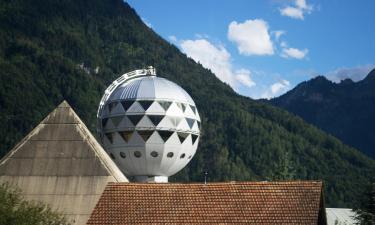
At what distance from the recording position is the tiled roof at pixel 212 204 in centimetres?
2684

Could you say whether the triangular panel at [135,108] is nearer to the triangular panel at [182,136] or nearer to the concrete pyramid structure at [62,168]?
the triangular panel at [182,136]

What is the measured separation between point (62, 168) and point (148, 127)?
50.5ft

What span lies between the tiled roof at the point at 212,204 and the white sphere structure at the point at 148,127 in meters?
15.9

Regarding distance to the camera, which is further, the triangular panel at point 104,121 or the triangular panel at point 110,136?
the triangular panel at point 104,121

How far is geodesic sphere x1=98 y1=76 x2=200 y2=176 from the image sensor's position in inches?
1745

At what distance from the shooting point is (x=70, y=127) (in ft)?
97.6

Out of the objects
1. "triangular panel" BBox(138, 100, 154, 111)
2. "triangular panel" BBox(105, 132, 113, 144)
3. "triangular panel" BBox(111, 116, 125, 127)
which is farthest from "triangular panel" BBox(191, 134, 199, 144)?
"triangular panel" BBox(105, 132, 113, 144)

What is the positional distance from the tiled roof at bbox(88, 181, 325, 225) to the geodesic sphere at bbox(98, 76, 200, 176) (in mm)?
15919

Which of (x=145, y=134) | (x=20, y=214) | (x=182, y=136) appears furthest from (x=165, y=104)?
(x=20, y=214)

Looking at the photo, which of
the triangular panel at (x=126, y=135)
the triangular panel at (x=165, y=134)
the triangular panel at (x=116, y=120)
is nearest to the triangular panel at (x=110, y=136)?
Answer: the triangular panel at (x=116, y=120)

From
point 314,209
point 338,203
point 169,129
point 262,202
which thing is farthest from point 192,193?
point 338,203

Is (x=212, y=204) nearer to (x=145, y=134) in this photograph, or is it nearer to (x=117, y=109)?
(x=145, y=134)

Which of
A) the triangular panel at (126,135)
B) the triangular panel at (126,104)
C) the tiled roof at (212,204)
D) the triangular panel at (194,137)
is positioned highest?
the triangular panel at (126,104)

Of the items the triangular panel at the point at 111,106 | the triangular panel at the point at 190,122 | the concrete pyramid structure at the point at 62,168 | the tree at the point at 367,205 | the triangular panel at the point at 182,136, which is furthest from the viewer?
the triangular panel at the point at 190,122
